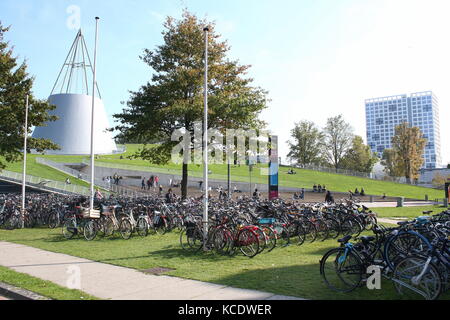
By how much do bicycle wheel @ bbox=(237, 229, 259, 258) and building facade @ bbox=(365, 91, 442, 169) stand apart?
556ft

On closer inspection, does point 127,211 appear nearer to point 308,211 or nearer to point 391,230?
point 308,211

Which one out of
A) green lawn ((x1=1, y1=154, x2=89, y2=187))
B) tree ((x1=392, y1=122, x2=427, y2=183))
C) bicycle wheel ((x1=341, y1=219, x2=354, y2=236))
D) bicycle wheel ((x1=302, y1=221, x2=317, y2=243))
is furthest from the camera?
tree ((x1=392, y1=122, x2=427, y2=183))

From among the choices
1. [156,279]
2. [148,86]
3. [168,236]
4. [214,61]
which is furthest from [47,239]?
[214,61]

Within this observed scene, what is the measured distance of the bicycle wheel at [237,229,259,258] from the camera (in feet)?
28.9

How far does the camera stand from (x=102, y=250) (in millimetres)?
9953

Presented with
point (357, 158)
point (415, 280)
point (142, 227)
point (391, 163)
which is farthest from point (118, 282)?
point (391, 163)

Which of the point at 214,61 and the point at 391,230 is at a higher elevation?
the point at 214,61

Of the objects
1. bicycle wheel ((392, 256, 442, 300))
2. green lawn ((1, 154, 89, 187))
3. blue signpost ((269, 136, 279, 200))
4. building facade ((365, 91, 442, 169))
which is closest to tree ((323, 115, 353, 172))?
green lawn ((1, 154, 89, 187))

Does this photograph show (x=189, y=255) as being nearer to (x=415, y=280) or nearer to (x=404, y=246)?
(x=404, y=246)

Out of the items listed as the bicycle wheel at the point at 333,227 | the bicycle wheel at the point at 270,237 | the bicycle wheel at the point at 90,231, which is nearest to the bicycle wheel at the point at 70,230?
the bicycle wheel at the point at 90,231

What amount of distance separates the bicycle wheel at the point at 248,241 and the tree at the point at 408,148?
62217mm

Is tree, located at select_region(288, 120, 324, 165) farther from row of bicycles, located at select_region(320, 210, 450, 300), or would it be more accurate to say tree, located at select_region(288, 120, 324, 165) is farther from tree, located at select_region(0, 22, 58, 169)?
row of bicycles, located at select_region(320, 210, 450, 300)

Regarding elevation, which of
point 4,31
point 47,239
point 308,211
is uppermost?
point 4,31
